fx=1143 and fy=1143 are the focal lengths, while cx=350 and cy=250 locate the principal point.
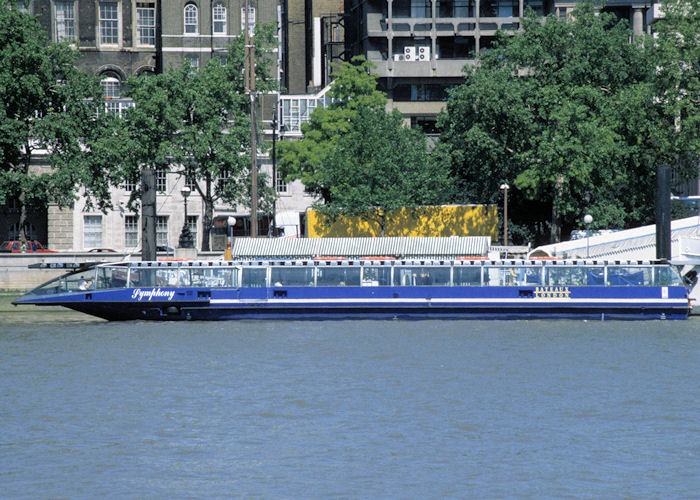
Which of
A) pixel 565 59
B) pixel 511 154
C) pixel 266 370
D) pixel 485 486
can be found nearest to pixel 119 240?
pixel 511 154

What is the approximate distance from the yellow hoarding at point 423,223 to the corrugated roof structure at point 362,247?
6189 mm

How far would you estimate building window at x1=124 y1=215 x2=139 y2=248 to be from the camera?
72.7 m

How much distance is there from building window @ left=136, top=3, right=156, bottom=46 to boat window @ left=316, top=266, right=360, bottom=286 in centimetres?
3915

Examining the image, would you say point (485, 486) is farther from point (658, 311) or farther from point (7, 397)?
point (658, 311)

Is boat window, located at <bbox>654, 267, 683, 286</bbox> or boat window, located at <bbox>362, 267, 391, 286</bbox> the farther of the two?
boat window, located at <bbox>362, 267, 391, 286</bbox>

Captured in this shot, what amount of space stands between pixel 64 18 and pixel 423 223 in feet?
99.9

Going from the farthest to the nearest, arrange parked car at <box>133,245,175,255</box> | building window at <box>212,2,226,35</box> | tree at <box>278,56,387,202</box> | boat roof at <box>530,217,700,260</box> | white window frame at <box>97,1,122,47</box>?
white window frame at <box>97,1,122,47</box> → building window at <box>212,2,226,35</box> → tree at <box>278,56,387,202</box> → parked car at <box>133,245,175,255</box> → boat roof at <box>530,217,700,260</box>

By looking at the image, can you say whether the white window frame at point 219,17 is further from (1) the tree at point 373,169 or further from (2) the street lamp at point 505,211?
Result: (2) the street lamp at point 505,211

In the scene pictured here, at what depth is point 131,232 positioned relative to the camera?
72.9m

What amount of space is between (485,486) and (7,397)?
13.6m

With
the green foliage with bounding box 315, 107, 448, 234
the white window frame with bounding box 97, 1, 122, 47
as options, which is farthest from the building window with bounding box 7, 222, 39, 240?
the green foliage with bounding box 315, 107, 448, 234

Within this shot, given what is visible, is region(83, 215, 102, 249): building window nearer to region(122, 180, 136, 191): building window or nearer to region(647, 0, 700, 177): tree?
region(122, 180, 136, 191): building window

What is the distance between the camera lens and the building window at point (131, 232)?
72688 millimetres

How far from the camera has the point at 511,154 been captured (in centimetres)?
6656
